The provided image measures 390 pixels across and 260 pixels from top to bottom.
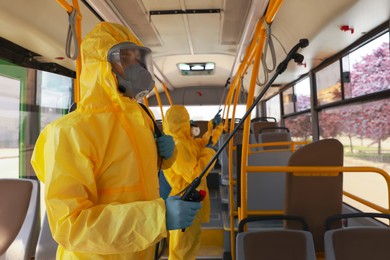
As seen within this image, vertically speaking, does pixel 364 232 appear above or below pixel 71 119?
below

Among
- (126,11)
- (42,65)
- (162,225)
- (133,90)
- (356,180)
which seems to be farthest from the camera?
(356,180)

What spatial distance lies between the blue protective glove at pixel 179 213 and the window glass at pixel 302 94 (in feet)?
12.9

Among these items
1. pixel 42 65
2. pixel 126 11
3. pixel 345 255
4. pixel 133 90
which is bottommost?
pixel 345 255

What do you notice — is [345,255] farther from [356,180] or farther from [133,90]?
[356,180]

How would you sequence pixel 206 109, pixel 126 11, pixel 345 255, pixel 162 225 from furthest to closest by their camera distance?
pixel 206 109
pixel 126 11
pixel 345 255
pixel 162 225

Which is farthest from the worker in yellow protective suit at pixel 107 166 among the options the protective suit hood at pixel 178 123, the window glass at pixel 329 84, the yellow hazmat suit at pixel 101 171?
the window glass at pixel 329 84

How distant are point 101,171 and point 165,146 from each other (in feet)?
1.38

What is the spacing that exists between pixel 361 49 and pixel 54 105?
125 inches

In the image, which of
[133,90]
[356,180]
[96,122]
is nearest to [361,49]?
[356,180]

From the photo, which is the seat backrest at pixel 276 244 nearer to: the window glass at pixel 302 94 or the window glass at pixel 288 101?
the window glass at pixel 302 94

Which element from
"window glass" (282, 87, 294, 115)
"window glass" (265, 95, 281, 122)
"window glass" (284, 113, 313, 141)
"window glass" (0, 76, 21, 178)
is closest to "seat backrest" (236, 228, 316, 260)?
"window glass" (0, 76, 21, 178)

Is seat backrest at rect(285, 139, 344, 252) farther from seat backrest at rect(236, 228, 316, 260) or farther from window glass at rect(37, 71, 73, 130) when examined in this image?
window glass at rect(37, 71, 73, 130)

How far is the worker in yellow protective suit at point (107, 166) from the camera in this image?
0.90m

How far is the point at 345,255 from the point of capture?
62.6 inches
